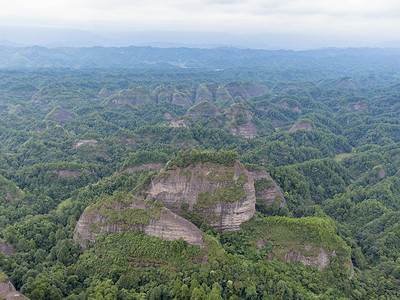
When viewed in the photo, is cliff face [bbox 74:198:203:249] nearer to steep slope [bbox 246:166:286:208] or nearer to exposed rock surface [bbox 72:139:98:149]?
steep slope [bbox 246:166:286:208]

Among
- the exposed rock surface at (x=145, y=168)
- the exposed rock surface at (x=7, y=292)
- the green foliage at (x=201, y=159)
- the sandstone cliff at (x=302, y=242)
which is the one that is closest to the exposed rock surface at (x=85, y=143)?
the exposed rock surface at (x=145, y=168)

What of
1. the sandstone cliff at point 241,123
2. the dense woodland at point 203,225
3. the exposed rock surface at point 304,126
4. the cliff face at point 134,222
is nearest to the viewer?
the dense woodland at point 203,225

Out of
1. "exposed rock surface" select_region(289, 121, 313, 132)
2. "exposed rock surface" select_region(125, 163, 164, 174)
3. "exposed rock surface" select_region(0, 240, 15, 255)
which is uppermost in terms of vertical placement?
"exposed rock surface" select_region(289, 121, 313, 132)

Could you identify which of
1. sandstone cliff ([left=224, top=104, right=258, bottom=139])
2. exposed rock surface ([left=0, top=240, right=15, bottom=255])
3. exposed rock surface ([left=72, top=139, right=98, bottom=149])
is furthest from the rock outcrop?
exposed rock surface ([left=0, top=240, right=15, bottom=255])

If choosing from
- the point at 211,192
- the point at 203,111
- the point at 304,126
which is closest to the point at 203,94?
the point at 203,111

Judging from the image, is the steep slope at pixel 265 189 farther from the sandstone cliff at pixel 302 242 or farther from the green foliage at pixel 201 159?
the sandstone cliff at pixel 302 242

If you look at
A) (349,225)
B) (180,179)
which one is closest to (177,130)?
(180,179)
